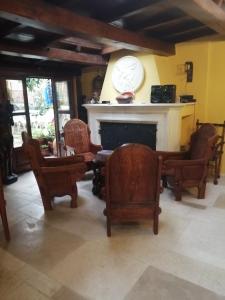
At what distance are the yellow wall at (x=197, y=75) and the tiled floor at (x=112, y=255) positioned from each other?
1.71 metres

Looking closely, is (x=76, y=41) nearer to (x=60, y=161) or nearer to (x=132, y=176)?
Result: (x=60, y=161)

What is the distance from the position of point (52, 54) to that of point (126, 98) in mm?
1413

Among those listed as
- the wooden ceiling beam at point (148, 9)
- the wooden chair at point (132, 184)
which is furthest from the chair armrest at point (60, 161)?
the wooden ceiling beam at point (148, 9)

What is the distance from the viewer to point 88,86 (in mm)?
5410

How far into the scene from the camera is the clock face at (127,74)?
410cm

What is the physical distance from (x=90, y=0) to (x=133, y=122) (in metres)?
2.34

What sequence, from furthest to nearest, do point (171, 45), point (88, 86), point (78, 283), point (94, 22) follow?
point (88, 86), point (171, 45), point (94, 22), point (78, 283)

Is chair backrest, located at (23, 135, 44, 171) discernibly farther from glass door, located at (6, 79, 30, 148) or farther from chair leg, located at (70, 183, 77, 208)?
glass door, located at (6, 79, 30, 148)

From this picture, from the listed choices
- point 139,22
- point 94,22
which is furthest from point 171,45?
point 94,22

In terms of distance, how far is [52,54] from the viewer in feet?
11.9

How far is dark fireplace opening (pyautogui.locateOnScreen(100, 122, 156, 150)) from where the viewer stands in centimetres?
418

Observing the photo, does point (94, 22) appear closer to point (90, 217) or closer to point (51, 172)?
point (51, 172)

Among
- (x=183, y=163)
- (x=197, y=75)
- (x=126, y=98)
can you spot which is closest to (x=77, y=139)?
(x=126, y=98)

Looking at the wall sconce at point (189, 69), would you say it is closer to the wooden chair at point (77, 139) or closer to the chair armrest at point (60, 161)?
the wooden chair at point (77, 139)
